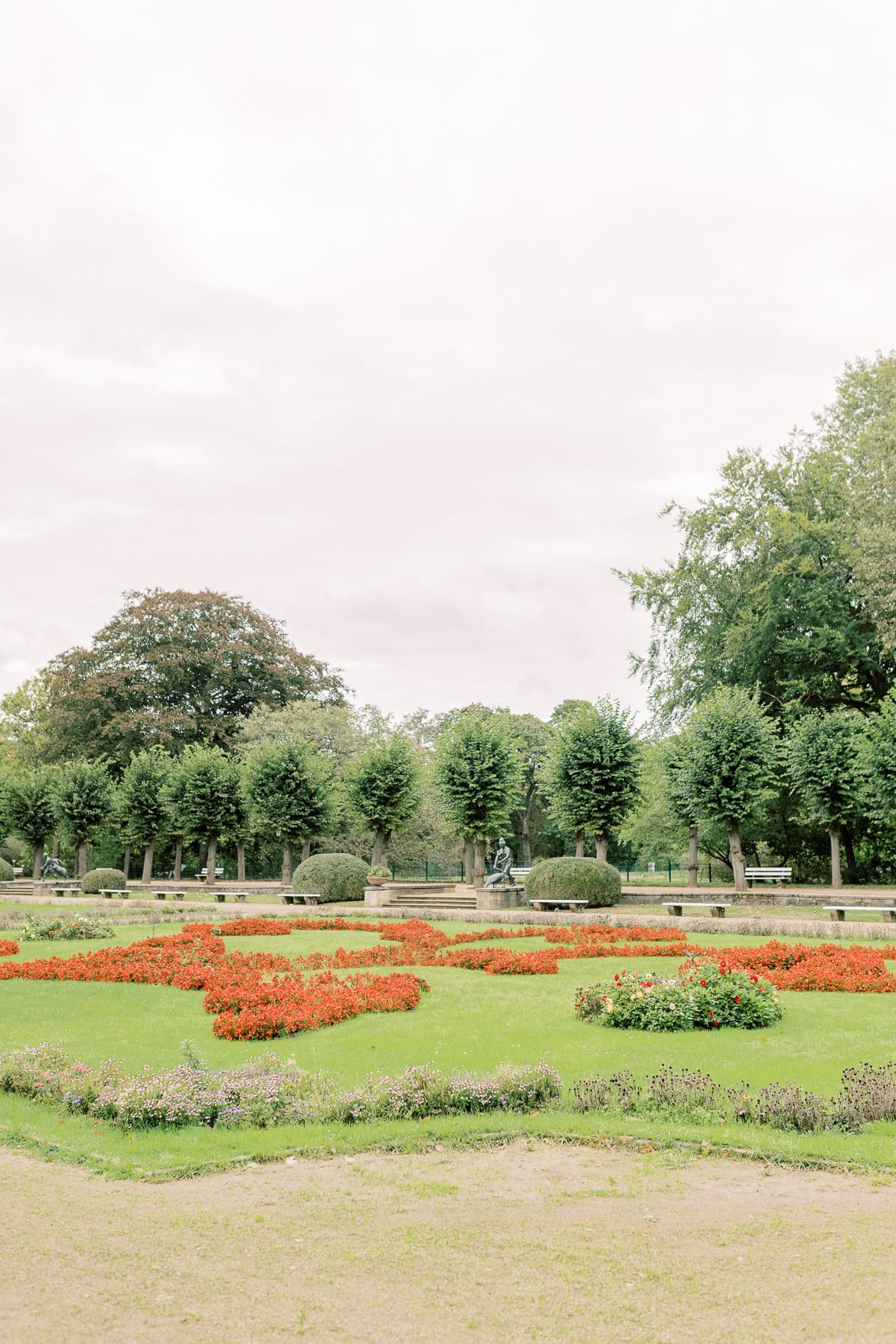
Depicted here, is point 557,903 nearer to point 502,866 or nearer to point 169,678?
point 502,866

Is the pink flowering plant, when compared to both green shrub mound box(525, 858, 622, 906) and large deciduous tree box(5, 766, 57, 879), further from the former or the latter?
large deciduous tree box(5, 766, 57, 879)

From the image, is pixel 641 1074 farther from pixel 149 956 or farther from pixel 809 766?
pixel 809 766

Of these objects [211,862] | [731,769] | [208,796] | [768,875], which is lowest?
[768,875]

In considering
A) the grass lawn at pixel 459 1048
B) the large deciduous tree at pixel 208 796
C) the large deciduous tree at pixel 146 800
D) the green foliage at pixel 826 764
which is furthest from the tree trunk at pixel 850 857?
the large deciduous tree at pixel 146 800

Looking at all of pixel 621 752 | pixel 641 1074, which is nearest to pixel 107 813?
pixel 621 752

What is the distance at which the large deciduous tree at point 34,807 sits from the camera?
45250 mm

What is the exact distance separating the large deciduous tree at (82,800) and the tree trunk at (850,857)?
1198 inches

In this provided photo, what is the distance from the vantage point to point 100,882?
37188mm

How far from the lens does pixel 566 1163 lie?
6.35m

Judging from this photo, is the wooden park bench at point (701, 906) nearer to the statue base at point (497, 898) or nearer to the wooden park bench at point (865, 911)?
the wooden park bench at point (865, 911)

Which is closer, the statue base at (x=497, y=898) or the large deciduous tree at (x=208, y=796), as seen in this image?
the statue base at (x=497, y=898)

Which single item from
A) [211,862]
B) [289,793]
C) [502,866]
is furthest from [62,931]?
[211,862]

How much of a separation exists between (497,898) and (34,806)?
27187 millimetres

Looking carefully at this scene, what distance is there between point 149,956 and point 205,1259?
472 inches
